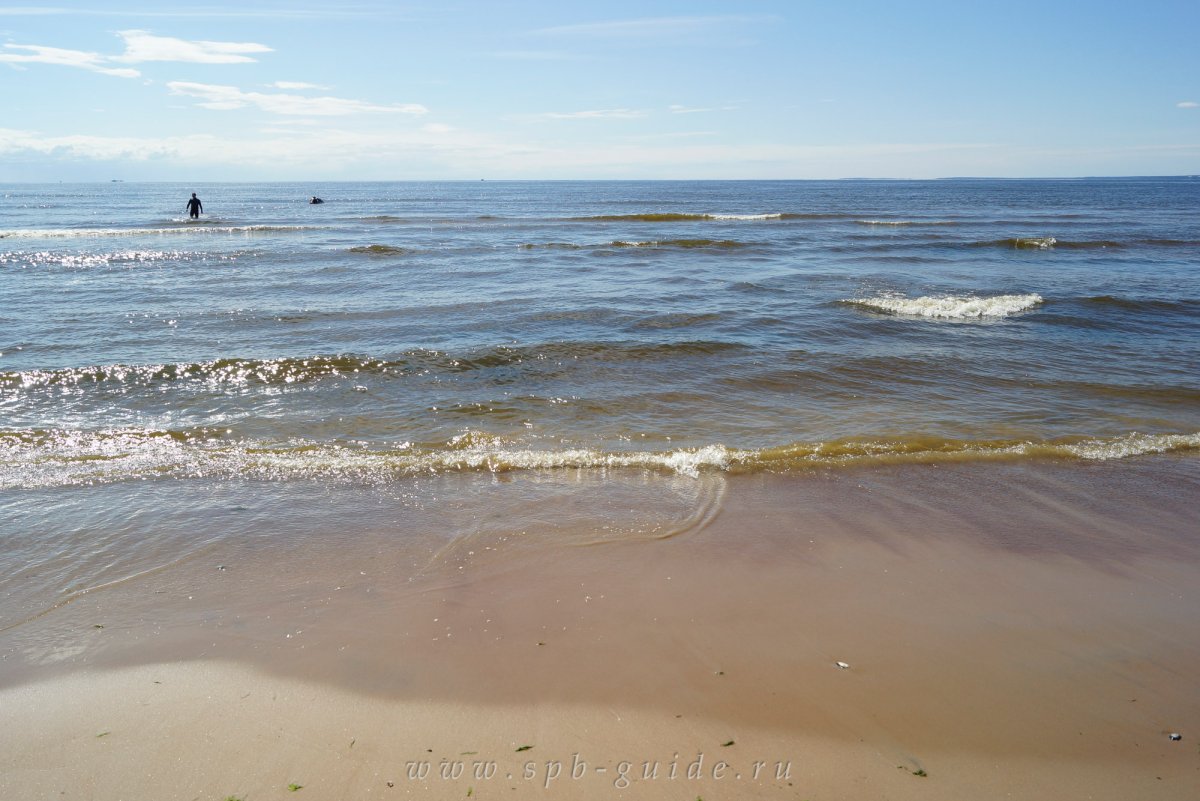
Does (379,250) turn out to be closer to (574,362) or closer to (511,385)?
(574,362)

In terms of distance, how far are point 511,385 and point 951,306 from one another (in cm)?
1226

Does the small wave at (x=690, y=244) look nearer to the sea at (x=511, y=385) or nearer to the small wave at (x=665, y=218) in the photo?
the sea at (x=511, y=385)

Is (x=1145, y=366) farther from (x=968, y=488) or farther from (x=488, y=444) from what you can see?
(x=488, y=444)

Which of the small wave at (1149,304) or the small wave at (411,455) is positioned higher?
the small wave at (1149,304)

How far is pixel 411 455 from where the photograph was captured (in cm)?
812

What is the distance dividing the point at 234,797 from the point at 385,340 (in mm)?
10893

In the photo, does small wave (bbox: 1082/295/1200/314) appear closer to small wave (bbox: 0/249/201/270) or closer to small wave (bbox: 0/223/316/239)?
small wave (bbox: 0/249/201/270)

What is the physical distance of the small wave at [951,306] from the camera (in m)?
16.8

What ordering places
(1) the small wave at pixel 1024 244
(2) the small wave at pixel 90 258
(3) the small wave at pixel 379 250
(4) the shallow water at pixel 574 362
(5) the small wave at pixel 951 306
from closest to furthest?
1. (4) the shallow water at pixel 574 362
2. (5) the small wave at pixel 951 306
3. (2) the small wave at pixel 90 258
4. (3) the small wave at pixel 379 250
5. (1) the small wave at pixel 1024 244

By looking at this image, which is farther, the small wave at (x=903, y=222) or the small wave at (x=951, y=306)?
the small wave at (x=903, y=222)

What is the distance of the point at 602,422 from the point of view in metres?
9.40

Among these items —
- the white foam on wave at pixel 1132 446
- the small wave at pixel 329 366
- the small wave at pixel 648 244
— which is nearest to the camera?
the white foam on wave at pixel 1132 446

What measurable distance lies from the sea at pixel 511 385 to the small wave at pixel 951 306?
0.34 feet

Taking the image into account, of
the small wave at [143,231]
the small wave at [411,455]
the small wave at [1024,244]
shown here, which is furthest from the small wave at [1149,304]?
the small wave at [143,231]
